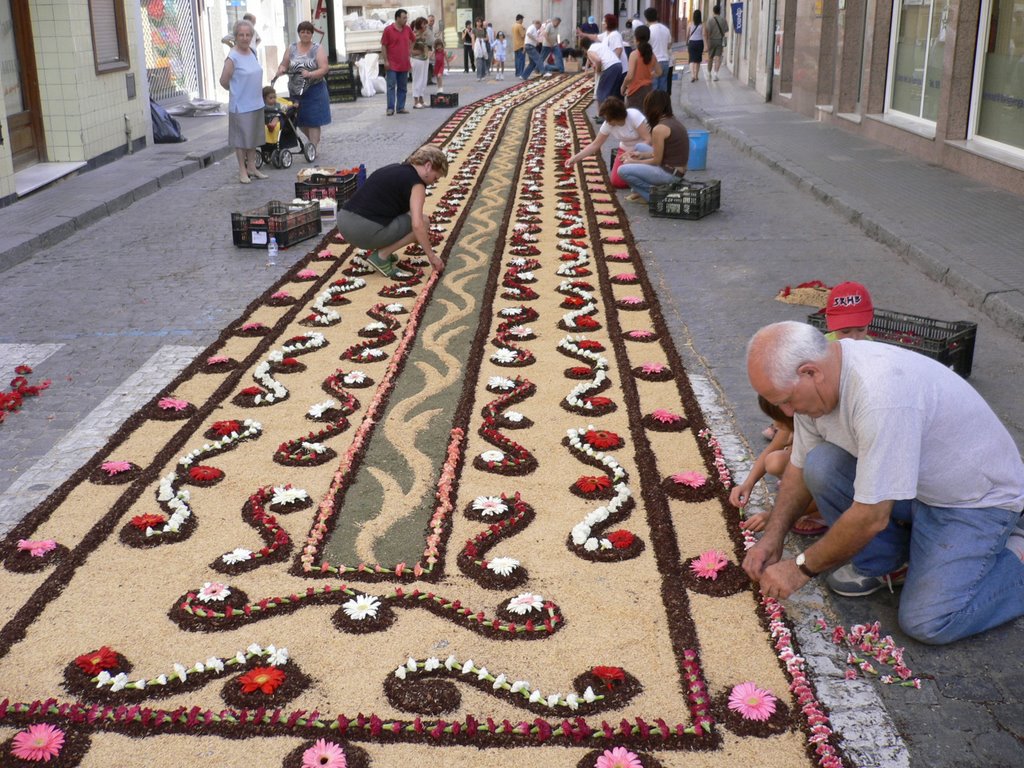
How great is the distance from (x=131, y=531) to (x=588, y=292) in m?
4.17

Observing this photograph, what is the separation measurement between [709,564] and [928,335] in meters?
2.48

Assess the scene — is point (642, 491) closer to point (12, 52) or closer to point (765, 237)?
point (765, 237)

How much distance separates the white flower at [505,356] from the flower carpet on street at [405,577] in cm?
3

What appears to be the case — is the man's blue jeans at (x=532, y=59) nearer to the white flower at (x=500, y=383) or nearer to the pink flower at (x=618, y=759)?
the white flower at (x=500, y=383)

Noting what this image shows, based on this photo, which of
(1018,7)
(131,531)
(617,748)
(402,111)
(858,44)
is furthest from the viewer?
(402,111)

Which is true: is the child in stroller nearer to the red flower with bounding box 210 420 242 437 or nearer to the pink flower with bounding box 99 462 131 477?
the red flower with bounding box 210 420 242 437

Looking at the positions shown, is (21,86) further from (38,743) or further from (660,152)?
(38,743)

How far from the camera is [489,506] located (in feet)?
14.1

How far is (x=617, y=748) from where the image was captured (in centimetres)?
293

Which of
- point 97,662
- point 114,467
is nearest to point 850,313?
point 97,662

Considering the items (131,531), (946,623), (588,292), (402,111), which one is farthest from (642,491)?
(402,111)

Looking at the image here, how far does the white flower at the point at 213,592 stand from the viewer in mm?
3660

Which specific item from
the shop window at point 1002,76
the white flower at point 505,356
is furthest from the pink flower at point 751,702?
the shop window at point 1002,76

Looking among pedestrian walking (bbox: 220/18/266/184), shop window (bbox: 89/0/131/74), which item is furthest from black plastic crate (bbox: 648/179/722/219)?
shop window (bbox: 89/0/131/74)
